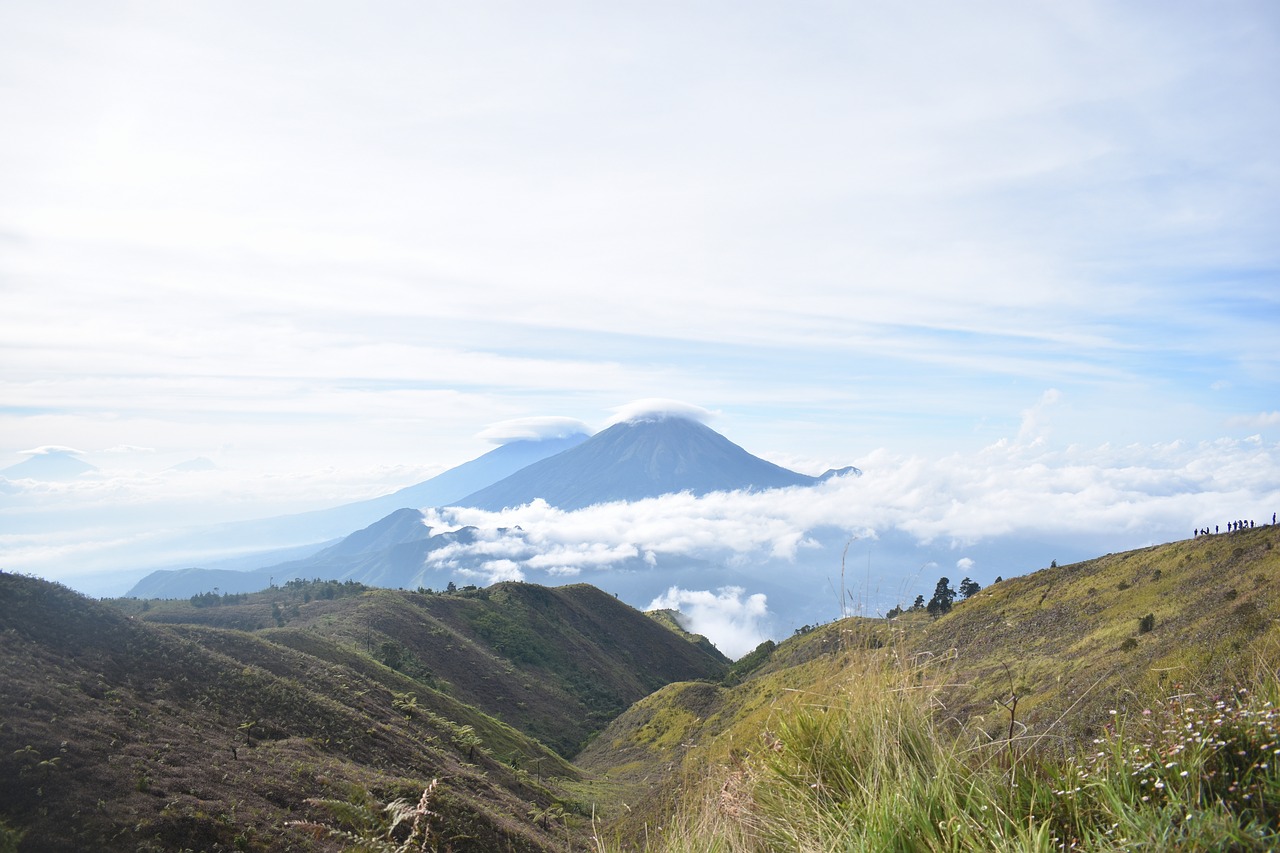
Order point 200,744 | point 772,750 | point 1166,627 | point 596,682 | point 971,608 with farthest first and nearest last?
point 596,682
point 971,608
point 1166,627
point 200,744
point 772,750

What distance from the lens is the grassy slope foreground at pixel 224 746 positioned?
1468 cm

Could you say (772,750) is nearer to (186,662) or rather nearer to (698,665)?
(186,662)

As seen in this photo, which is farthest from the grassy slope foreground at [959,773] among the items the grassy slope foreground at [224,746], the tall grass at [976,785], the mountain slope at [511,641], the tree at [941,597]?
the tree at [941,597]

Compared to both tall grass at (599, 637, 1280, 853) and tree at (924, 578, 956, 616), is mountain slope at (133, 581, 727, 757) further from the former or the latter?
tall grass at (599, 637, 1280, 853)

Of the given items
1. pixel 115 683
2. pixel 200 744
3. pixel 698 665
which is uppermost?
pixel 115 683

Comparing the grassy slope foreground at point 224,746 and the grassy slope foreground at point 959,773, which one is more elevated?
the grassy slope foreground at point 959,773

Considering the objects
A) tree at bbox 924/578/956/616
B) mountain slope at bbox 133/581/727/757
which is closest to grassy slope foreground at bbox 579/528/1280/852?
mountain slope at bbox 133/581/727/757

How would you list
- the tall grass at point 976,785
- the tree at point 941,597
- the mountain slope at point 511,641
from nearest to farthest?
the tall grass at point 976,785
the mountain slope at point 511,641
the tree at point 941,597

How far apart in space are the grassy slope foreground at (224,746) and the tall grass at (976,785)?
7.16 feet

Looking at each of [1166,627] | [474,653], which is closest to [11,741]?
[1166,627]

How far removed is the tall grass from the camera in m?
2.80

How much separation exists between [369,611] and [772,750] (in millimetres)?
87408

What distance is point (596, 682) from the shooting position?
102 meters

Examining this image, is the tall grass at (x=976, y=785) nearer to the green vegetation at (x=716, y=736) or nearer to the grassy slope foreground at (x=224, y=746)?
the green vegetation at (x=716, y=736)
